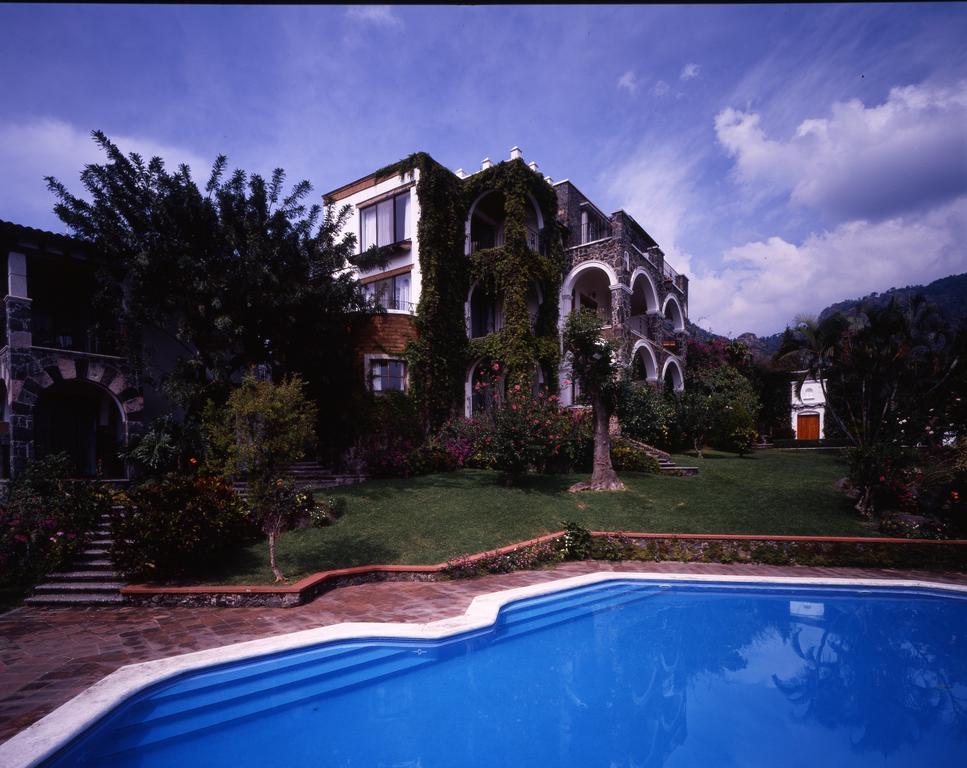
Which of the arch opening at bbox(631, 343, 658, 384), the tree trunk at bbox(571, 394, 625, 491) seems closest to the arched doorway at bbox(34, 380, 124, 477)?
the tree trunk at bbox(571, 394, 625, 491)

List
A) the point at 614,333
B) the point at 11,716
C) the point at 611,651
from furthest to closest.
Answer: the point at 614,333 < the point at 611,651 < the point at 11,716

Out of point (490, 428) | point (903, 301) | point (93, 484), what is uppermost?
point (903, 301)

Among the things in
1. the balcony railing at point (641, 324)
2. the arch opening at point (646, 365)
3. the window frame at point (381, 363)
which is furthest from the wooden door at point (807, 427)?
the window frame at point (381, 363)

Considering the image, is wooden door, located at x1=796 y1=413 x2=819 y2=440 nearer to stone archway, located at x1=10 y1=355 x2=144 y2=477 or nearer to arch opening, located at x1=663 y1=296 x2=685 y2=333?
arch opening, located at x1=663 y1=296 x2=685 y2=333

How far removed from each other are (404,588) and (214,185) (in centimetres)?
1412

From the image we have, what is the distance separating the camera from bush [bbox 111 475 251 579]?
9211mm

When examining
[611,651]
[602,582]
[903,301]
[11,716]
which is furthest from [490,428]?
[903,301]

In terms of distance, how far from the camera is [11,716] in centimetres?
483

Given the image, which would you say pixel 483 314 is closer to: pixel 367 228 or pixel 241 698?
pixel 367 228

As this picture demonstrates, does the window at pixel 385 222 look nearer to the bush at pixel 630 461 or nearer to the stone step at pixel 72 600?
the bush at pixel 630 461

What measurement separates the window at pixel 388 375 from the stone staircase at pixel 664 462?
9.47 metres

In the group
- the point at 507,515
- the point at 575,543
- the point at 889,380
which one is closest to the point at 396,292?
the point at 507,515

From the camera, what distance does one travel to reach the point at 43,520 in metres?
10.4

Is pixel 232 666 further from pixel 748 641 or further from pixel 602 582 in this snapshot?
pixel 748 641
